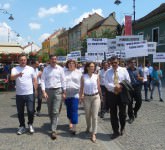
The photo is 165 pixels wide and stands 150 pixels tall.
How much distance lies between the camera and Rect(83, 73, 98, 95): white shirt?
25.0 feet

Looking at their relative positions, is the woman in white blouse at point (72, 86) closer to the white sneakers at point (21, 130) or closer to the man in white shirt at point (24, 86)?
the man in white shirt at point (24, 86)

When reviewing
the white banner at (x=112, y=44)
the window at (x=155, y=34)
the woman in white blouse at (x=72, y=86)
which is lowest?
the woman in white blouse at (x=72, y=86)

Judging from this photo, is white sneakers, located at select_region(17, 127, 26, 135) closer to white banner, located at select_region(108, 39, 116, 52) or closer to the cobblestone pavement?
the cobblestone pavement

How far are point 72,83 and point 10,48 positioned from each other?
17584 mm

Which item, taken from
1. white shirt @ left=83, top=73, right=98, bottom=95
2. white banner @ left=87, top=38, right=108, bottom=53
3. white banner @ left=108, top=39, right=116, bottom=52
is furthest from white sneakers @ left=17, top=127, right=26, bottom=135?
white banner @ left=108, top=39, right=116, bottom=52

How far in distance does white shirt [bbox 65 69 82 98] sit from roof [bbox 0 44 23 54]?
16.7 meters

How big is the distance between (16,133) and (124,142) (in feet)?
8.58

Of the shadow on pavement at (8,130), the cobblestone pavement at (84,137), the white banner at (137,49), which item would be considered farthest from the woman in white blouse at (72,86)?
the white banner at (137,49)

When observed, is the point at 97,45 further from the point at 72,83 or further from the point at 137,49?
the point at 72,83

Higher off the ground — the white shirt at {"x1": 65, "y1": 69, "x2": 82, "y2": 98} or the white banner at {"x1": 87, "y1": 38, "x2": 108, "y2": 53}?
the white banner at {"x1": 87, "y1": 38, "x2": 108, "y2": 53}

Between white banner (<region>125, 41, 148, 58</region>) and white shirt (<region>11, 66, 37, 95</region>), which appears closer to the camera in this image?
white shirt (<region>11, 66, 37, 95</region>)

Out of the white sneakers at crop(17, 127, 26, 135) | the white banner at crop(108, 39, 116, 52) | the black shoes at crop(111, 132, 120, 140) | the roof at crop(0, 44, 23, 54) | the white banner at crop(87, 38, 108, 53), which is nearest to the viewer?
the black shoes at crop(111, 132, 120, 140)

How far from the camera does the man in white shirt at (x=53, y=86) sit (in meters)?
7.88

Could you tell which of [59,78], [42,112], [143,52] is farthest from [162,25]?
[59,78]
